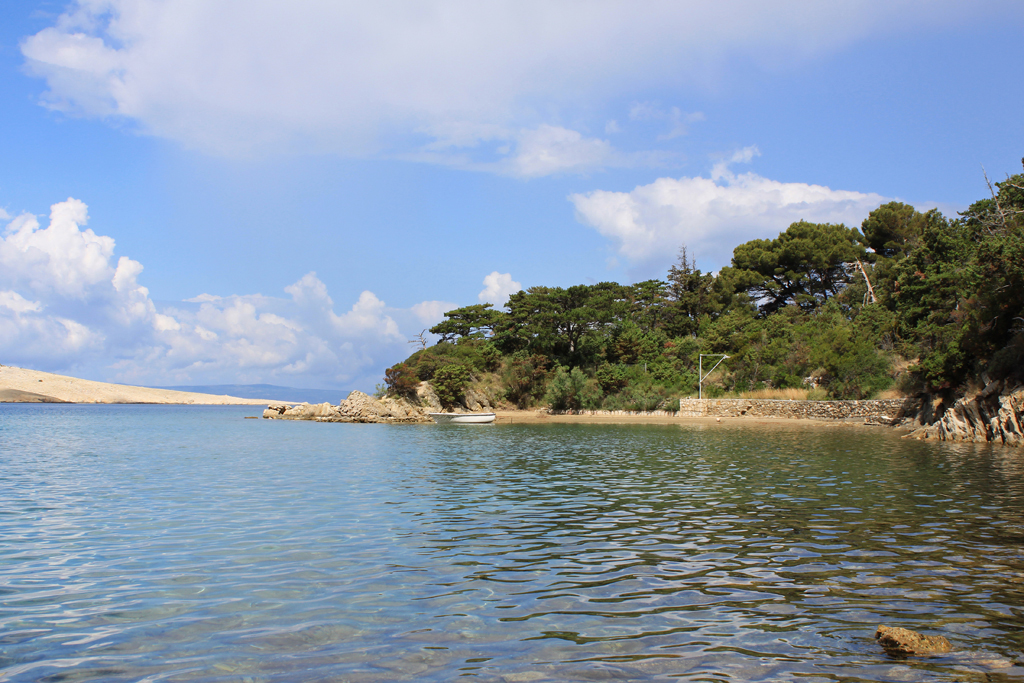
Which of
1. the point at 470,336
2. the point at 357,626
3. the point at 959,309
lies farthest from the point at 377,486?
the point at 470,336

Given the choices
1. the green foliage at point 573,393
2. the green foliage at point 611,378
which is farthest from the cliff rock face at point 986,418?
the green foliage at point 573,393

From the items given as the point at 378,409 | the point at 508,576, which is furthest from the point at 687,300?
the point at 508,576

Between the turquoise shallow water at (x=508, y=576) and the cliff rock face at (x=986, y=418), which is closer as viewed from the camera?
the turquoise shallow water at (x=508, y=576)

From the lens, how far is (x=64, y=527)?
1170cm

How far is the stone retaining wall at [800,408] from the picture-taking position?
45000mm

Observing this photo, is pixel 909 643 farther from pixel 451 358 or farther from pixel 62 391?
pixel 62 391

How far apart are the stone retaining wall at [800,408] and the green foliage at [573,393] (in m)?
9.08

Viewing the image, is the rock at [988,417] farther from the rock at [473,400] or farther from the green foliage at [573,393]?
the rock at [473,400]

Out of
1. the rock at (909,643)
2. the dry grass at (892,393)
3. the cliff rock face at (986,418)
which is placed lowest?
the rock at (909,643)

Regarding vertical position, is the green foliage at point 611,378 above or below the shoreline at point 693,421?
above

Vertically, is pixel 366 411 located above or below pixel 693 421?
above

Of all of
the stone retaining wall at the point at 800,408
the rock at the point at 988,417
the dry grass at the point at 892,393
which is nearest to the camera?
the rock at the point at 988,417

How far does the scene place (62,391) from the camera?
13212 cm

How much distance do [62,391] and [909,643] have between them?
159019mm
